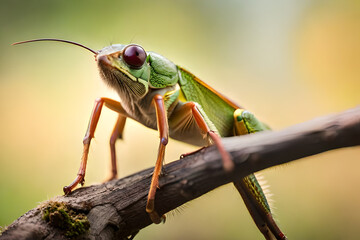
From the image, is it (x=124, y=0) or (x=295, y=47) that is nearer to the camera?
(x=295, y=47)

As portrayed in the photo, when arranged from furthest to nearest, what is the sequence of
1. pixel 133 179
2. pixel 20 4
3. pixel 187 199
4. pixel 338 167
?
1. pixel 20 4
2. pixel 338 167
3. pixel 133 179
4. pixel 187 199

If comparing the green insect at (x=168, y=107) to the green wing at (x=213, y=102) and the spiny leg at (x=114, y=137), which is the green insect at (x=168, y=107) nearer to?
the green wing at (x=213, y=102)

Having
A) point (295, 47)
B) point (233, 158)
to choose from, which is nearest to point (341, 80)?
point (295, 47)

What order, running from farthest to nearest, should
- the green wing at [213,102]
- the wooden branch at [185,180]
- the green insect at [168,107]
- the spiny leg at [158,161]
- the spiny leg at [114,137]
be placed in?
the spiny leg at [114,137] < the green wing at [213,102] < the green insect at [168,107] < the spiny leg at [158,161] < the wooden branch at [185,180]

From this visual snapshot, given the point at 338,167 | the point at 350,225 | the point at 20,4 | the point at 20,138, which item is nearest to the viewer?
the point at 350,225

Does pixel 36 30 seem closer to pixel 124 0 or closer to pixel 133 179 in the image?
pixel 124 0

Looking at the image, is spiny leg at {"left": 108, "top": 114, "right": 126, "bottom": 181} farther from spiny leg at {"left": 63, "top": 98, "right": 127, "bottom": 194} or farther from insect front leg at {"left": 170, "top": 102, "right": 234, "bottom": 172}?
insect front leg at {"left": 170, "top": 102, "right": 234, "bottom": 172}

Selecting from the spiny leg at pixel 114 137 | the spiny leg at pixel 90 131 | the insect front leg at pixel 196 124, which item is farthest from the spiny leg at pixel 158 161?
the spiny leg at pixel 114 137
